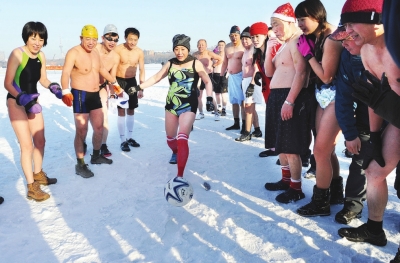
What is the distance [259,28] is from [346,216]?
3.33 meters

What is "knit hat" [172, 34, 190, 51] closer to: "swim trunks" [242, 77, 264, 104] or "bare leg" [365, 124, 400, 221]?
"swim trunks" [242, 77, 264, 104]

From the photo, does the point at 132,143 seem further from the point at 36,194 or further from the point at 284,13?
the point at 284,13

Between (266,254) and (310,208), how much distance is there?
0.90 meters

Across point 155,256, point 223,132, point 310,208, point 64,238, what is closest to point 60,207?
point 64,238

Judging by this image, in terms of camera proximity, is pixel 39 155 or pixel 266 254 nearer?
pixel 266 254

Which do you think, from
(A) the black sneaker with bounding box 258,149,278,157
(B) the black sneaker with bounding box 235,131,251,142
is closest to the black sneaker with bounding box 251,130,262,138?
(B) the black sneaker with bounding box 235,131,251,142

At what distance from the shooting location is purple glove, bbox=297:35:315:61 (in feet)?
9.14

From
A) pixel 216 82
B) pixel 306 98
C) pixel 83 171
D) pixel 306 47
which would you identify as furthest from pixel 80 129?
pixel 216 82

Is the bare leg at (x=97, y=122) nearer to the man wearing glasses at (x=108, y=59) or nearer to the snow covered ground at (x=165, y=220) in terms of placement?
the snow covered ground at (x=165, y=220)

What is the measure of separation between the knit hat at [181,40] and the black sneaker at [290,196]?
8.18 ft

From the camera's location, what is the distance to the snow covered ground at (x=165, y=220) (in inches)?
96.4

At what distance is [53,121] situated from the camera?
8969 mm

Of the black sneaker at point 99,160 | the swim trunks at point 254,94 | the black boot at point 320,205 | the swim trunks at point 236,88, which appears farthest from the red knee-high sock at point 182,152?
the swim trunks at point 236,88

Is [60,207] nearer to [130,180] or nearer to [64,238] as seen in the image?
[64,238]
